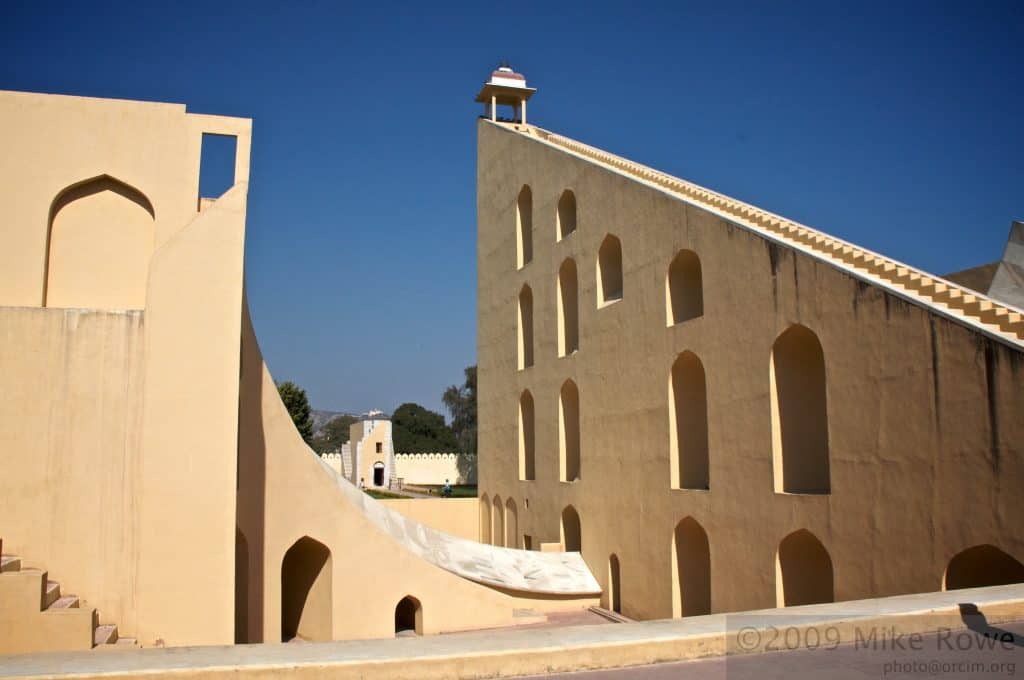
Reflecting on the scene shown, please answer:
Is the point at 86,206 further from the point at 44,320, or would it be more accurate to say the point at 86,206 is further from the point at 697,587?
the point at 697,587

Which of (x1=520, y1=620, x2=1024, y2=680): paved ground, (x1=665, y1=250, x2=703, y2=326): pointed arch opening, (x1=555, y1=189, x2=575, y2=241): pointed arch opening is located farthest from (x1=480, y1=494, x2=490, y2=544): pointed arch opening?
(x1=520, y1=620, x2=1024, y2=680): paved ground

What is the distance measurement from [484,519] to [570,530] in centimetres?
562

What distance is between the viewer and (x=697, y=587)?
11430mm

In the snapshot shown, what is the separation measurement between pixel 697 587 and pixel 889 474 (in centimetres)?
446

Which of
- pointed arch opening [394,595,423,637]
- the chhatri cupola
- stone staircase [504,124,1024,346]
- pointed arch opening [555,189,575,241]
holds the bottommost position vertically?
pointed arch opening [394,595,423,637]

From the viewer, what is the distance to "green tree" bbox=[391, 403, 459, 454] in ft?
183

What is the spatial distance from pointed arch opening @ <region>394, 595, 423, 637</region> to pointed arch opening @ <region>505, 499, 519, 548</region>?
5.78 meters

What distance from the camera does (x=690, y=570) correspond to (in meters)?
11.5

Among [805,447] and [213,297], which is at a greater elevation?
[213,297]

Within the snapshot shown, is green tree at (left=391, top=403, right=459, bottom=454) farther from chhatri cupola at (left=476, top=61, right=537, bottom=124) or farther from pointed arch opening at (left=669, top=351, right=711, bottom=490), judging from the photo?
pointed arch opening at (left=669, top=351, right=711, bottom=490)

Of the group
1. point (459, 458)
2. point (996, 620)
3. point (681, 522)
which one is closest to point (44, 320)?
point (996, 620)

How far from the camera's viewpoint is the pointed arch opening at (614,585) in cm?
1291

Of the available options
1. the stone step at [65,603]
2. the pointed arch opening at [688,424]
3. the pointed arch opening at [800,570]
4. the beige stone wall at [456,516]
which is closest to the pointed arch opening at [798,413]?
the pointed arch opening at [800,570]

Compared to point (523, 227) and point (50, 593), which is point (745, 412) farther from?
point (523, 227)
